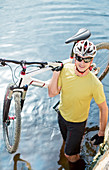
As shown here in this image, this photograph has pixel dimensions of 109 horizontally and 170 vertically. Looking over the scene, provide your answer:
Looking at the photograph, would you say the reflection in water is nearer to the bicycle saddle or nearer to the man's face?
the man's face

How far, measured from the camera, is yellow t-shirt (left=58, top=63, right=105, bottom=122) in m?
3.52

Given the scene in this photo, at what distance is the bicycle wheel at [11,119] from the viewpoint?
4.28m

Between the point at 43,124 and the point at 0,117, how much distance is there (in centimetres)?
97

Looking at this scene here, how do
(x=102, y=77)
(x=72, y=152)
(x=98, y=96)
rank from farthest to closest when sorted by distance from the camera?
(x=102, y=77)
(x=72, y=152)
(x=98, y=96)

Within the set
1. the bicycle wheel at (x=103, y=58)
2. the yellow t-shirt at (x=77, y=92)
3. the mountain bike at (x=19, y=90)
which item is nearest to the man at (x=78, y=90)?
the yellow t-shirt at (x=77, y=92)

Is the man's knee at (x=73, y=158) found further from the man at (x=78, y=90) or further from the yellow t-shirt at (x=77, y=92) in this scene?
the yellow t-shirt at (x=77, y=92)

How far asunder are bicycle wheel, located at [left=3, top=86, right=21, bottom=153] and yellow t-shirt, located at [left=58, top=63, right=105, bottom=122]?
2.84 feet

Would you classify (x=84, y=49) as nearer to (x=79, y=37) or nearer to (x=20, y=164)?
(x=79, y=37)

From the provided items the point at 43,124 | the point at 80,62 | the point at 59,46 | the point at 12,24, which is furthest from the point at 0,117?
the point at 12,24

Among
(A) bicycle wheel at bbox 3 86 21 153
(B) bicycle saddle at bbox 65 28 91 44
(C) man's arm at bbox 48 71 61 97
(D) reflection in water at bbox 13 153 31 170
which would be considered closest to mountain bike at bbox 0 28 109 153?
(A) bicycle wheel at bbox 3 86 21 153

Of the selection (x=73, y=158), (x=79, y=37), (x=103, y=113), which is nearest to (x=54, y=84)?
(x=103, y=113)

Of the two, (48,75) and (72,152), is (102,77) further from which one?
(72,152)

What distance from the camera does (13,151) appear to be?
4.69 metres

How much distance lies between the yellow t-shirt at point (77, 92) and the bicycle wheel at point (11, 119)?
34.0 inches
